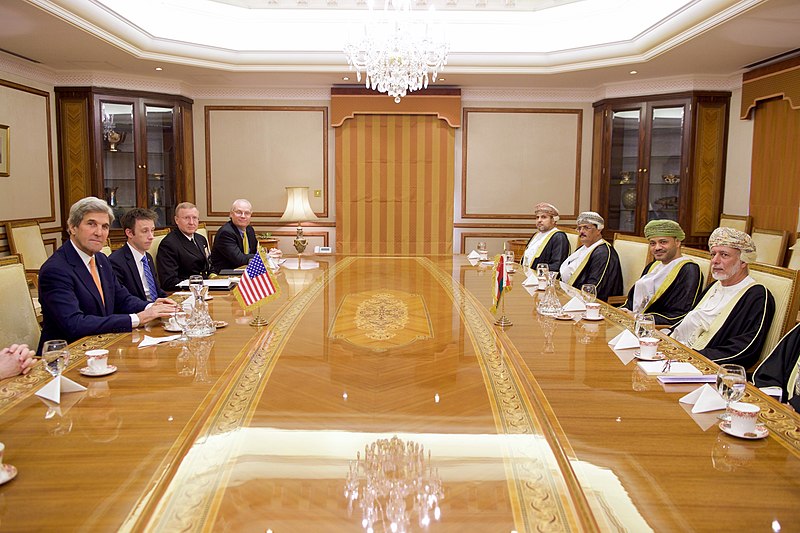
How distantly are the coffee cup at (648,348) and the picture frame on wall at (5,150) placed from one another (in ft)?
18.3

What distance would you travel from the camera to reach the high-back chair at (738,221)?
19.7ft

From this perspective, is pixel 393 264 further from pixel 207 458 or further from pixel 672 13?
pixel 207 458

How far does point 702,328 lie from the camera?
2834 mm

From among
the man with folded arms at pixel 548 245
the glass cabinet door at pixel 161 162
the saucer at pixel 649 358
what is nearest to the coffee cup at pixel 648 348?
the saucer at pixel 649 358

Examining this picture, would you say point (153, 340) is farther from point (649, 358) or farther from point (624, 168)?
point (624, 168)

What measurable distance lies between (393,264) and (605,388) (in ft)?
9.38

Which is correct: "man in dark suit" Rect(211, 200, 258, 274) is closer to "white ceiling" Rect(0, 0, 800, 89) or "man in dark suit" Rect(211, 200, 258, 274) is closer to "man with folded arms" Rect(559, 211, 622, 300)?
"white ceiling" Rect(0, 0, 800, 89)

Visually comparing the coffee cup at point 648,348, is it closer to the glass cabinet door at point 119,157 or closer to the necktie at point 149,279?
the necktie at point 149,279

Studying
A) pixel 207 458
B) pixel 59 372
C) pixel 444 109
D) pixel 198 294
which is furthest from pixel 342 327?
pixel 444 109

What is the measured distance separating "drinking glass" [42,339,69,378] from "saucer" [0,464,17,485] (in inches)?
19.7

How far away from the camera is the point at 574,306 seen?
9.57ft

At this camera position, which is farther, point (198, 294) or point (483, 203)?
point (483, 203)

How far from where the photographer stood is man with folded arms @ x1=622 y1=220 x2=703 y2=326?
11.1ft

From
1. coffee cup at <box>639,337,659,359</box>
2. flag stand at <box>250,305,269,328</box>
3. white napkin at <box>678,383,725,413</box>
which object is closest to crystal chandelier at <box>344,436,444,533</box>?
white napkin at <box>678,383,725,413</box>
